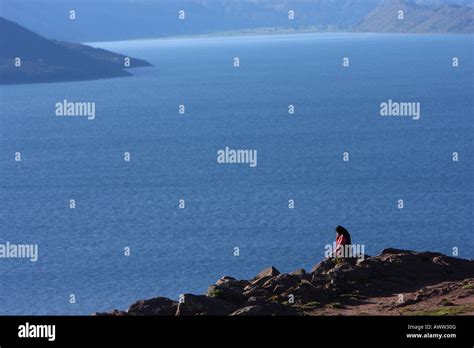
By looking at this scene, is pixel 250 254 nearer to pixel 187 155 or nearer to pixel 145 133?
pixel 187 155

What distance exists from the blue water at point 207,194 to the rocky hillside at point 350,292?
109 feet

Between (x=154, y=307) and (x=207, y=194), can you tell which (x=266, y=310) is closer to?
(x=154, y=307)

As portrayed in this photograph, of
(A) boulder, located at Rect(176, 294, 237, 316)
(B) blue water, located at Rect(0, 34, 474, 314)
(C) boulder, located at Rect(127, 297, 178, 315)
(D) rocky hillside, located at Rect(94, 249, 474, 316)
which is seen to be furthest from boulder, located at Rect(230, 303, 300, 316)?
(B) blue water, located at Rect(0, 34, 474, 314)

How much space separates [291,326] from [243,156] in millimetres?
108028

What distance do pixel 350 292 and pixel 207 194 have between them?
76313 mm

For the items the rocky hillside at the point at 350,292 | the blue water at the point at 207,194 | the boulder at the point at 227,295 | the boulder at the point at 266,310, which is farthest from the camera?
the blue water at the point at 207,194

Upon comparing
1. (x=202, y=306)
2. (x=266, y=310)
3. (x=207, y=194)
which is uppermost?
(x=207, y=194)

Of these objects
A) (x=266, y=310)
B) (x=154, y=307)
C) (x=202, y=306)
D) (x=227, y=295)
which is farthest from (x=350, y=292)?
(x=154, y=307)

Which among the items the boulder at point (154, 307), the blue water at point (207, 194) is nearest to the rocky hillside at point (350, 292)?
the boulder at point (154, 307)

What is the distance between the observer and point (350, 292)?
86.6ft

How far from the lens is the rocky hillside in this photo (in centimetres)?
2405

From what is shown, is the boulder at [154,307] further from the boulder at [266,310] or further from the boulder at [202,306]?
the boulder at [266,310]

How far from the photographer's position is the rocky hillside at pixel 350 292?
78.9ft

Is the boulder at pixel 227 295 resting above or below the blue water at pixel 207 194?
below
